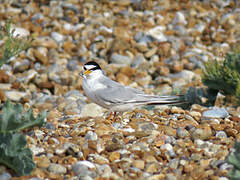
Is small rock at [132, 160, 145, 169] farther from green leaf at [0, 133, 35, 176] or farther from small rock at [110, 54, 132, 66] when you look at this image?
small rock at [110, 54, 132, 66]

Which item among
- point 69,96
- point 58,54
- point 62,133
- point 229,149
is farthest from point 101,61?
point 229,149

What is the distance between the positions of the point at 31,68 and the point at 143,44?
2146 mm

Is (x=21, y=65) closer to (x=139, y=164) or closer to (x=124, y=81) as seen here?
(x=124, y=81)

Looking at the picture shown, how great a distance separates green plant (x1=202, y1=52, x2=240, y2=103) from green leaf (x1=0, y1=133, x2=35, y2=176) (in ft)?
10.4

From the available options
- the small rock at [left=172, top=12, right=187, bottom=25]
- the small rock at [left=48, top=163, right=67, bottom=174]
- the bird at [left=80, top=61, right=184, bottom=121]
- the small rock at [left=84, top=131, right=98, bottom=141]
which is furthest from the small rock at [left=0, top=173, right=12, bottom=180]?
the small rock at [left=172, top=12, right=187, bottom=25]

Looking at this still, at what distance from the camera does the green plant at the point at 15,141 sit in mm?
2998

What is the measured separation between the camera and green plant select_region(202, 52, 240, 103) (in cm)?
545

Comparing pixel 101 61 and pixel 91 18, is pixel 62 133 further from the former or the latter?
pixel 91 18

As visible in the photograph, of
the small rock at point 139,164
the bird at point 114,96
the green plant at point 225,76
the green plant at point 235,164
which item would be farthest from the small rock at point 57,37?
the green plant at point 235,164

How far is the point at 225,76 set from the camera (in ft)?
18.2

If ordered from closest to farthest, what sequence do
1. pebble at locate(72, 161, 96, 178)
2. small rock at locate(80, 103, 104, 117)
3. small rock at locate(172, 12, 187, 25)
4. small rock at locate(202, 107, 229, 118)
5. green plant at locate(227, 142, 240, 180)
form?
Answer: green plant at locate(227, 142, 240, 180) < pebble at locate(72, 161, 96, 178) < small rock at locate(202, 107, 229, 118) < small rock at locate(80, 103, 104, 117) < small rock at locate(172, 12, 187, 25)

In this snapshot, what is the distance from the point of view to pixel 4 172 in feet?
10.1

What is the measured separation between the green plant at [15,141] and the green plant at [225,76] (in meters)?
3.12

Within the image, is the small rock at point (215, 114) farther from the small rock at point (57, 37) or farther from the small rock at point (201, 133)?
the small rock at point (57, 37)
